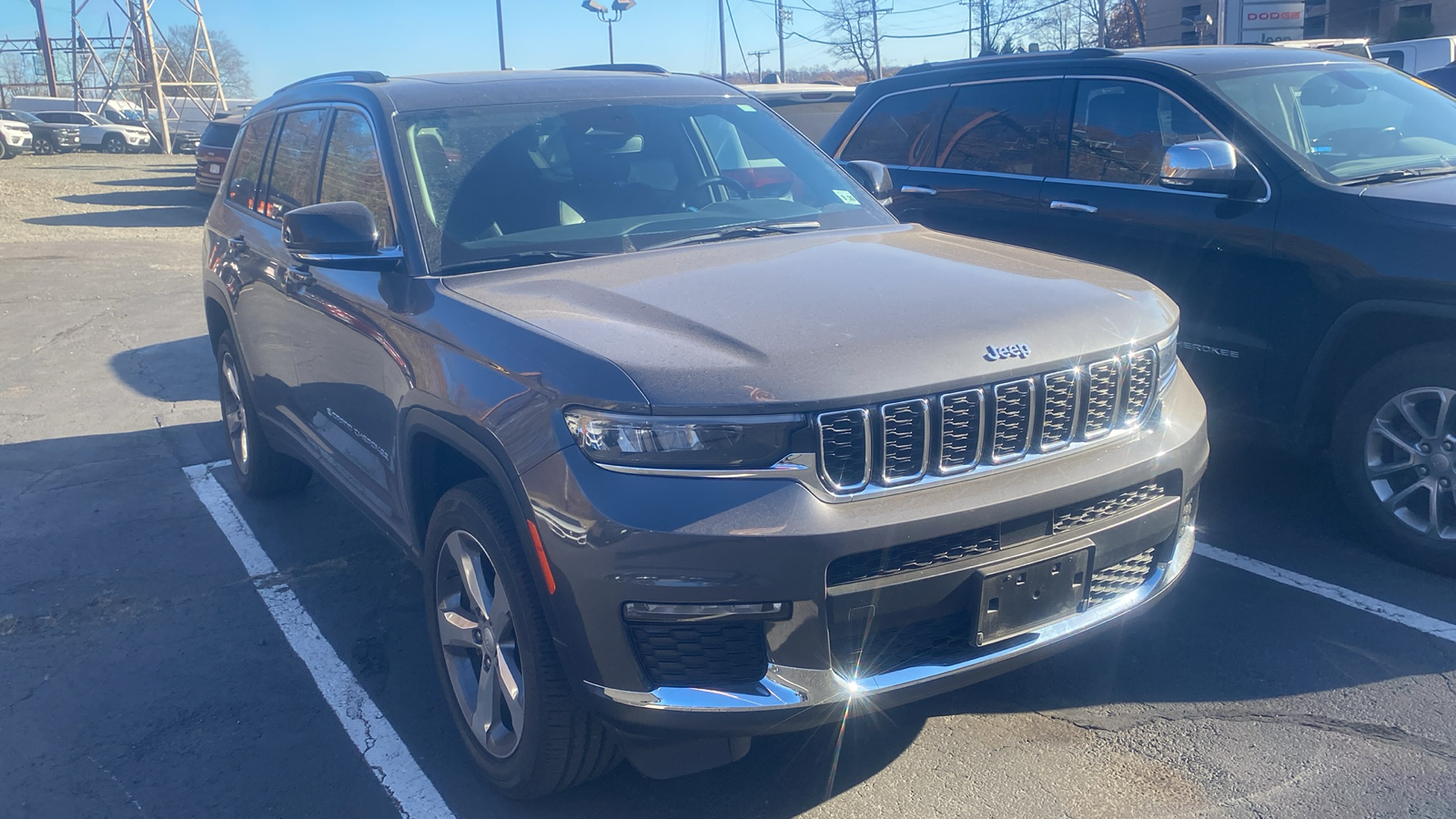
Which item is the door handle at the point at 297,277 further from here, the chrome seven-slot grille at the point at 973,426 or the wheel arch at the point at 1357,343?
the wheel arch at the point at 1357,343

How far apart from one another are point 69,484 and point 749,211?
4287 mm

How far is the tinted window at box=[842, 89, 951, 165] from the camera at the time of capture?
6.39 meters

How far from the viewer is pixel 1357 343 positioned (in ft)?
14.1

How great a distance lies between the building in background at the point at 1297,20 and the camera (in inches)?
746

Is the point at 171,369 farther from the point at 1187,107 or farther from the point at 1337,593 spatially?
the point at 1337,593

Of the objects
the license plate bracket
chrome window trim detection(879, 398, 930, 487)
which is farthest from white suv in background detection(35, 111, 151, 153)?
the license plate bracket

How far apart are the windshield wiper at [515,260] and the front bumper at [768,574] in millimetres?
1000

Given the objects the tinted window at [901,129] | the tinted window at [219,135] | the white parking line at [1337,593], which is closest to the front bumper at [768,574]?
the white parking line at [1337,593]

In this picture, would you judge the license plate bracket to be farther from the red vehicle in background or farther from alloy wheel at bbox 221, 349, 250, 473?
the red vehicle in background

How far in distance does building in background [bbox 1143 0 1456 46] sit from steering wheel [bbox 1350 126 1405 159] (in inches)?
591

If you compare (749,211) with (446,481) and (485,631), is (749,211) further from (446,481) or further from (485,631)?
(485,631)

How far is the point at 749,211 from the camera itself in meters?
3.97

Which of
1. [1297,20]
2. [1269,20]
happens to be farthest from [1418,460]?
[1297,20]

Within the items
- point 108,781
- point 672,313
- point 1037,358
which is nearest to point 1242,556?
point 1037,358
